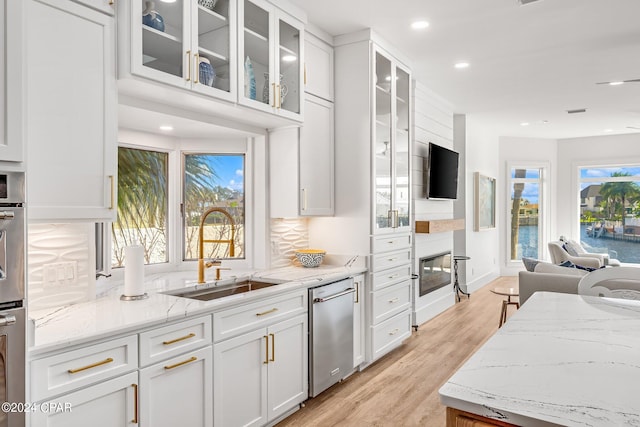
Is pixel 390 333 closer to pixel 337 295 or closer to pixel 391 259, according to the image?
pixel 391 259

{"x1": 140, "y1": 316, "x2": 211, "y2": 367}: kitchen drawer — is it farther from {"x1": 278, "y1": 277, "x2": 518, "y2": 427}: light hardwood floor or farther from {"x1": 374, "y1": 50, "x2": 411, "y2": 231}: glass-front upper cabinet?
{"x1": 374, "y1": 50, "x2": 411, "y2": 231}: glass-front upper cabinet

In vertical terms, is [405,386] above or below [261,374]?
below

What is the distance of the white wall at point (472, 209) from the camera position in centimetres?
657

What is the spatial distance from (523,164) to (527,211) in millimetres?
931

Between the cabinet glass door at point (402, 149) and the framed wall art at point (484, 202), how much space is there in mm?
3205

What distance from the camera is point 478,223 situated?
22.5 ft

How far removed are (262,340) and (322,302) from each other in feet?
1.92

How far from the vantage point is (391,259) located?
376cm

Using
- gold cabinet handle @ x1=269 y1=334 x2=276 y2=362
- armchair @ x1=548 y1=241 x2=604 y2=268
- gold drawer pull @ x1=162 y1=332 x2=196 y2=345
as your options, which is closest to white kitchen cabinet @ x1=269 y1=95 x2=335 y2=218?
gold cabinet handle @ x1=269 y1=334 x2=276 y2=362

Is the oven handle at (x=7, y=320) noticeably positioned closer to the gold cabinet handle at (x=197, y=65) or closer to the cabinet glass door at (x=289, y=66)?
the gold cabinet handle at (x=197, y=65)

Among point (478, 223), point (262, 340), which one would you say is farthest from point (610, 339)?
point (478, 223)

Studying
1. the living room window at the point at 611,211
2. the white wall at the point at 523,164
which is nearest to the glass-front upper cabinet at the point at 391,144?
the white wall at the point at 523,164

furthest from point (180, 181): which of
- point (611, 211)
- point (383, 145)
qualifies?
point (611, 211)

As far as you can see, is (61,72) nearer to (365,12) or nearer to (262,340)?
(262,340)
